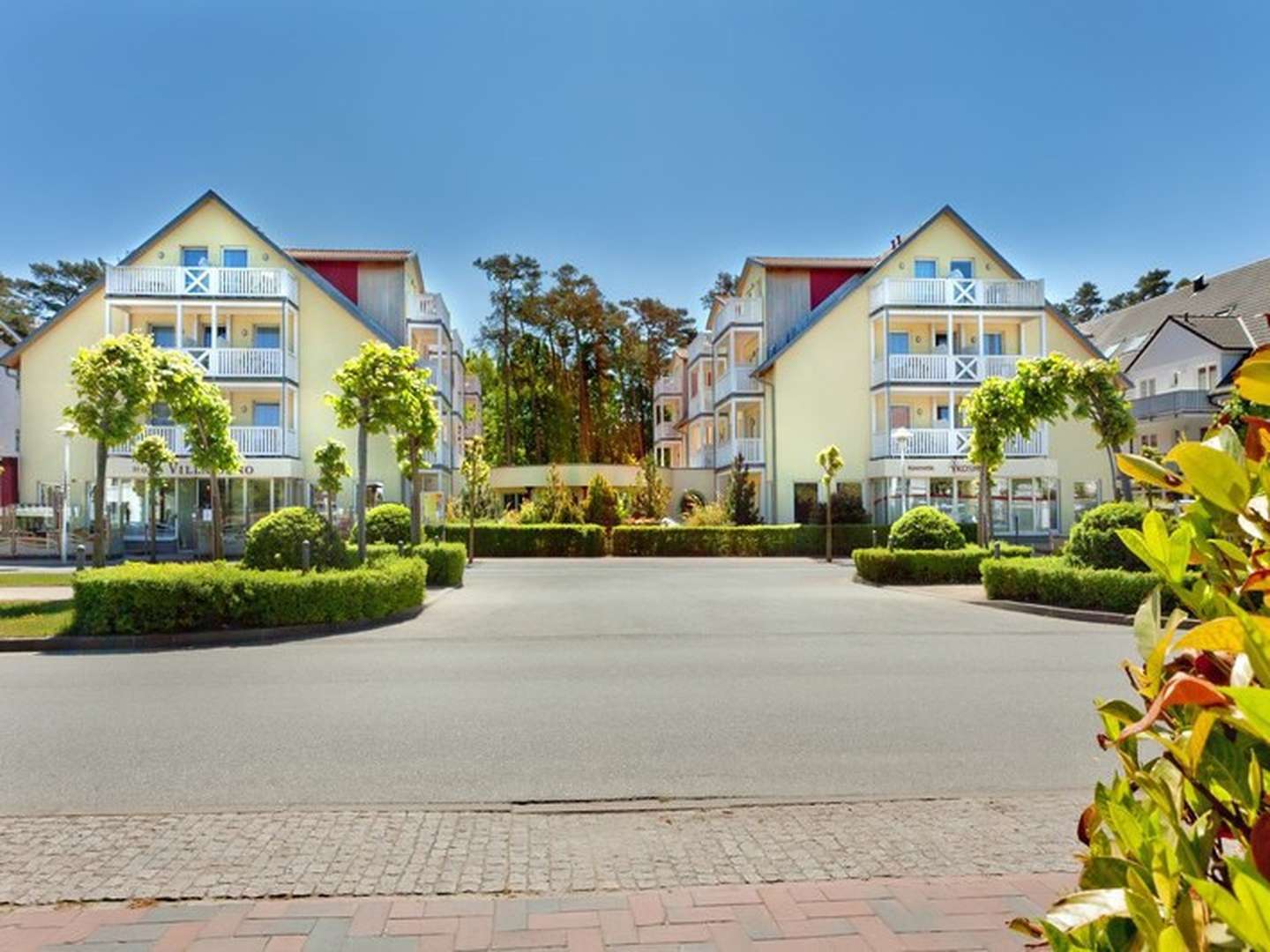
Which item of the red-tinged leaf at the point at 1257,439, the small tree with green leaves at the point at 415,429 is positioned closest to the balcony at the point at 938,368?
the small tree with green leaves at the point at 415,429

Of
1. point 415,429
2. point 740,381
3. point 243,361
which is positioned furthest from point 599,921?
point 740,381

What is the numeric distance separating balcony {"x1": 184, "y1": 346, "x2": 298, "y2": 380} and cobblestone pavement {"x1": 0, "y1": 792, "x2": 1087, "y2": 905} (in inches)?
1254

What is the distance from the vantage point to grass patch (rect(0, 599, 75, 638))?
41.7ft

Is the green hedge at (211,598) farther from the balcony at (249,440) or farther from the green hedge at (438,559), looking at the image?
the balcony at (249,440)

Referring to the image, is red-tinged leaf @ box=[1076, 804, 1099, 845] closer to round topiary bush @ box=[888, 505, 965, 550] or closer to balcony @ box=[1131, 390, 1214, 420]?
round topiary bush @ box=[888, 505, 965, 550]

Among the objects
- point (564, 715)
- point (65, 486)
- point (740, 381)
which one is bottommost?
point (564, 715)

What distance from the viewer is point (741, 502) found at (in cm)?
3700

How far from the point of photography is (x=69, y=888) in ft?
14.1

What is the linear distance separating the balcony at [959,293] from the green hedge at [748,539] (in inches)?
377

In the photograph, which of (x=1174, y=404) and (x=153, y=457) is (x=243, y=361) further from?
(x=1174, y=404)

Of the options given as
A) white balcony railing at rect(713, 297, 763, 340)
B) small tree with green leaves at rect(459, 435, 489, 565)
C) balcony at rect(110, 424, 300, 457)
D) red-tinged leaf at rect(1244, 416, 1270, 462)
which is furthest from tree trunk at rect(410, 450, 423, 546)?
red-tinged leaf at rect(1244, 416, 1270, 462)

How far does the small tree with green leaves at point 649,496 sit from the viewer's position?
1555 inches

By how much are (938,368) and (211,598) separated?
31131mm

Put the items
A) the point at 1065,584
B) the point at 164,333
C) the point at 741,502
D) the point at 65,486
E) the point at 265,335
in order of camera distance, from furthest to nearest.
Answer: the point at 741,502 → the point at 265,335 → the point at 164,333 → the point at 65,486 → the point at 1065,584
